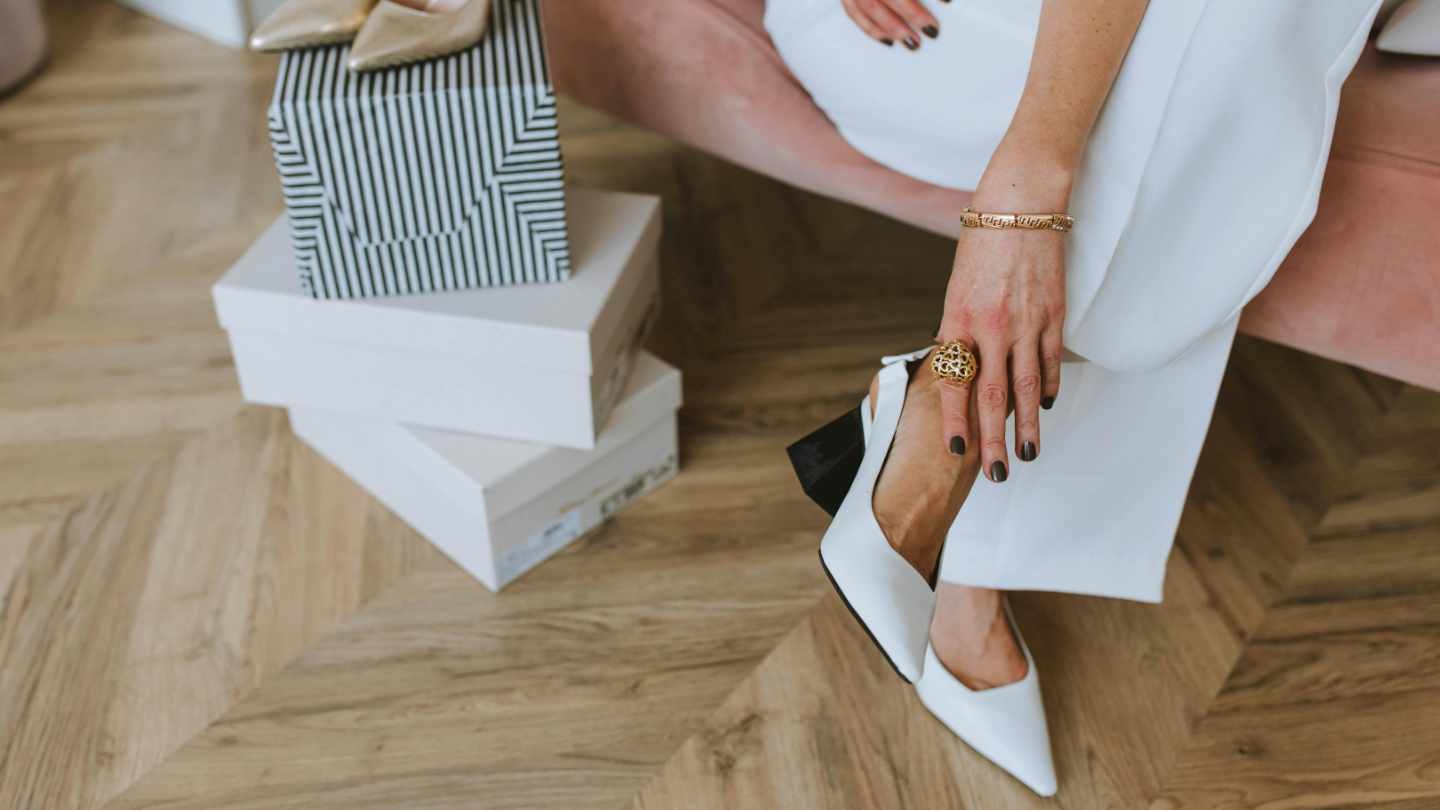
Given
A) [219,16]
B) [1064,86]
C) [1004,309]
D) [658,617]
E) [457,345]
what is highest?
Result: [1064,86]

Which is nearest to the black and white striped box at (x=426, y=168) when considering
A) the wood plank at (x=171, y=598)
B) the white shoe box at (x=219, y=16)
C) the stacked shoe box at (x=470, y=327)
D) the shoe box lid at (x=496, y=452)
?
the stacked shoe box at (x=470, y=327)

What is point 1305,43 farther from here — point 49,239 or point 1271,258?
point 49,239

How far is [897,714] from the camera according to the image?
0.88 m

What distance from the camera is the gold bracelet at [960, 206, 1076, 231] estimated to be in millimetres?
678

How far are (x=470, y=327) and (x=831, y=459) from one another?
318 mm

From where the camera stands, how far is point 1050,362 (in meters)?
0.70

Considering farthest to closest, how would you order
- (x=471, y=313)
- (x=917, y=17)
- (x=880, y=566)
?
1. (x=471, y=313)
2. (x=917, y=17)
3. (x=880, y=566)

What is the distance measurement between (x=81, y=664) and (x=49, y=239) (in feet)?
2.16

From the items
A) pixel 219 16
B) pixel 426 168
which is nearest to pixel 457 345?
pixel 426 168

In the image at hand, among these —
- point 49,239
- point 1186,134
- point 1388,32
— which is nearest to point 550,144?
point 1186,134

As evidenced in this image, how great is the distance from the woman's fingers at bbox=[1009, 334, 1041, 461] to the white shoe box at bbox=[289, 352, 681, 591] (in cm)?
38

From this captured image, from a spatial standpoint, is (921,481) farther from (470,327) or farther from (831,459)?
(470,327)

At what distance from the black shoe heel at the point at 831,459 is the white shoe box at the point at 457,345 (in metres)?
0.23

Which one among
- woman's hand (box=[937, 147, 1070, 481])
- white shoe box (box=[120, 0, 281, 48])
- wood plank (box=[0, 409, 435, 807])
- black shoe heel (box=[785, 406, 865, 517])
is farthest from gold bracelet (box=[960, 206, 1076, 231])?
white shoe box (box=[120, 0, 281, 48])
